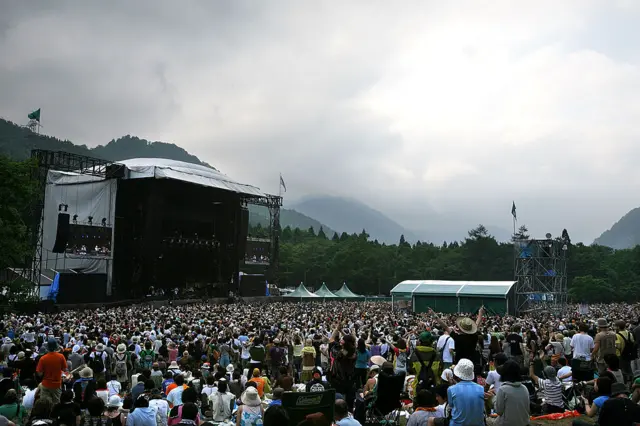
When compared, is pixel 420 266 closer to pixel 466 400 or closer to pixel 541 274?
pixel 541 274

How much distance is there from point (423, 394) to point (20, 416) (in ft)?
16.7

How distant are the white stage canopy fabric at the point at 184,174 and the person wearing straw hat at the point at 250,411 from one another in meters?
31.0

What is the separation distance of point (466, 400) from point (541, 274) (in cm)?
3384

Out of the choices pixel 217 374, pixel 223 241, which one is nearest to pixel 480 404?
pixel 217 374

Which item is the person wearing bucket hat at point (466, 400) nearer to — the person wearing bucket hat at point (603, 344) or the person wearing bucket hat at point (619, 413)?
the person wearing bucket hat at point (619, 413)

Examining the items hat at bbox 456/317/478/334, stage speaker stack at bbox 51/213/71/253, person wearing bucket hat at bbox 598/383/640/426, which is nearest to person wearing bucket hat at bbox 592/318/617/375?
hat at bbox 456/317/478/334

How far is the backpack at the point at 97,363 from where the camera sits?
32.1ft

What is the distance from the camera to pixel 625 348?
8.84 meters

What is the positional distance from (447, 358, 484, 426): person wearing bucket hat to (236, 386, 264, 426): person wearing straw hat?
258cm

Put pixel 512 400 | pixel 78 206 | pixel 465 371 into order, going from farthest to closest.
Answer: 1. pixel 78 206
2. pixel 465 371
3. pixel 512 400

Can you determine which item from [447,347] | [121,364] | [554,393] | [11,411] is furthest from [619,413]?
[121,364]

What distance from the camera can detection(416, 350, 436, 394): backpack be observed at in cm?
781

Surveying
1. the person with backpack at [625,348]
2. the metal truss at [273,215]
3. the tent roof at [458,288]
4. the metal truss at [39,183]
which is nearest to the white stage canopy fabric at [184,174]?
the metal truss at [273,215]

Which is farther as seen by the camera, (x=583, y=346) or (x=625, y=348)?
(x=583, y=346)
